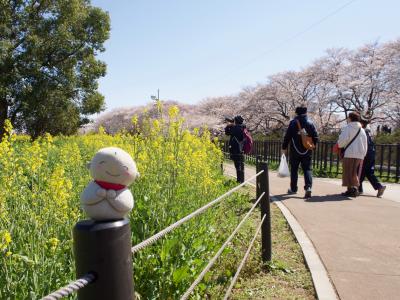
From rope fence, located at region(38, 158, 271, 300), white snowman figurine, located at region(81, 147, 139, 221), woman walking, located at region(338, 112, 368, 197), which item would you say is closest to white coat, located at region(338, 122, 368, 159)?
woman walking, located at region(338, 112, 368, 197)

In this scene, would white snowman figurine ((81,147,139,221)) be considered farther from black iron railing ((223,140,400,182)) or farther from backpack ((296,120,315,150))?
black iron railing ((223,140,400,182))

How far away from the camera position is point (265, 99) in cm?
4012

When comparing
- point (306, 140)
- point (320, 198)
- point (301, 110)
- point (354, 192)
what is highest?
point (301, 110)

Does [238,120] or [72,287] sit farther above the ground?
[238,120]

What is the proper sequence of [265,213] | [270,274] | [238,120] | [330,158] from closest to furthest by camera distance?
[270,274]
[265,213]
[238,120]
[330,158]

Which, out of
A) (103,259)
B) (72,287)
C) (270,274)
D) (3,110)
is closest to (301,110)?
(270,274)

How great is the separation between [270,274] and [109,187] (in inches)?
115

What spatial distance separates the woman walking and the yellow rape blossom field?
12.1ft

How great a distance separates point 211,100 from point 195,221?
4825 cm

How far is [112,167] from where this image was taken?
4.63 ft

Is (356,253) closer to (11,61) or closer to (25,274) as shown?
(25,274)

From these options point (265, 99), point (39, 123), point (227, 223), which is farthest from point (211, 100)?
point (227, 223)

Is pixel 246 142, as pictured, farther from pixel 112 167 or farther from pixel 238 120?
pixel 112 167

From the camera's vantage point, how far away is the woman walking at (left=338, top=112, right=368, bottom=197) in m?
7.74
